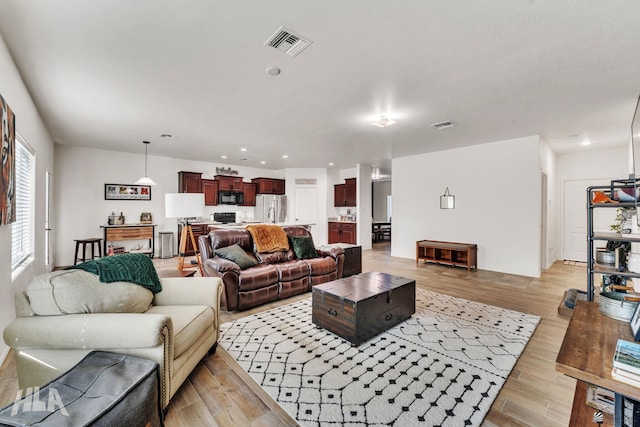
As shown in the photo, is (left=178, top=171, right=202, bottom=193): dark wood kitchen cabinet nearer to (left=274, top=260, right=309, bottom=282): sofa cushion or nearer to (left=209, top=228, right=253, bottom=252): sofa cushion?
(left=209, top=228, right=253, bottom=252): sofa cushion

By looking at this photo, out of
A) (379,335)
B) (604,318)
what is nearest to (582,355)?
(604,318)

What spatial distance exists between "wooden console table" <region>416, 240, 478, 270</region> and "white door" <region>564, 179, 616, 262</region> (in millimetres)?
2745

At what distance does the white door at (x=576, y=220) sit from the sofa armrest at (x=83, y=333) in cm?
817

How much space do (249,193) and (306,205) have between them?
6.13 ft


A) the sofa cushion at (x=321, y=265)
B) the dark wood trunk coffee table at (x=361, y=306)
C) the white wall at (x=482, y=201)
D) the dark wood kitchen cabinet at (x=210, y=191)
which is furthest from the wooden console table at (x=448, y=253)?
the dark wood kitchen cabinet at (x=210, y=191)

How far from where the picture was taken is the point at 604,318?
1.52m

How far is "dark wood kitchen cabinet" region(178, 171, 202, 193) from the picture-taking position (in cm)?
737

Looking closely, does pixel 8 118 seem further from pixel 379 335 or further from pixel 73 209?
pixel 73 209

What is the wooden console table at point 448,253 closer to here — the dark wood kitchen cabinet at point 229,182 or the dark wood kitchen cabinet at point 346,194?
the dark wood kitchen cabinet at point 346,194

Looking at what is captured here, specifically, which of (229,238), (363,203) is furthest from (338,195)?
(229,238)

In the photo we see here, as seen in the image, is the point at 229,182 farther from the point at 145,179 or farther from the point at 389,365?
the point at 389,365

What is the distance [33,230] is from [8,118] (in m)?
1.88

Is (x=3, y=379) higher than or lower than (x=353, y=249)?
lower

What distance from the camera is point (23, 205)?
10.8ft
